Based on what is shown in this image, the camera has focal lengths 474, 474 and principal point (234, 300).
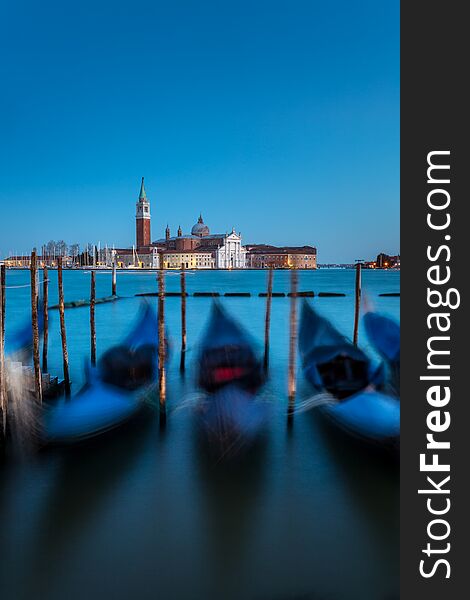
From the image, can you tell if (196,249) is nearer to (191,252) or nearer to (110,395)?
(191,252)

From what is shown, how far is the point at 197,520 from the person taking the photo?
113 inches

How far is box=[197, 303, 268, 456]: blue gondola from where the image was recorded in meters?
3.83

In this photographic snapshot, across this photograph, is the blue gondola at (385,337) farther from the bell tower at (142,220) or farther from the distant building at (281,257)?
the bell tower at (142,220)

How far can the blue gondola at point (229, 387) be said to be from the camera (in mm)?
3834

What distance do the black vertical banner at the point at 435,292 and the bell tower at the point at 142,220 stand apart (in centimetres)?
7107

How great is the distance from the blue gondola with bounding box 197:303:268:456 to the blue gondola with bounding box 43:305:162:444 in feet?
2.01

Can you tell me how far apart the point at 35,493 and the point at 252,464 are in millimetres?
1482

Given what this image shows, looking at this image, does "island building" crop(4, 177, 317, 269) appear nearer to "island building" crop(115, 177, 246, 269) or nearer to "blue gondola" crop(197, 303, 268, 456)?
"island building" crop(115, 177, 246, 269)

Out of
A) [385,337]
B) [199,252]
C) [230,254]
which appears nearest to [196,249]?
[199,252]

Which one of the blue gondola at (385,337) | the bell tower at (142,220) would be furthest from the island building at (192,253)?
the blue gondola at (385,337)

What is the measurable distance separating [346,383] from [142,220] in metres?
70.6

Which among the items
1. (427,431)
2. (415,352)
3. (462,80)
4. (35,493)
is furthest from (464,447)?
(35,493)

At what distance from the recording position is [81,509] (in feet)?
9.54

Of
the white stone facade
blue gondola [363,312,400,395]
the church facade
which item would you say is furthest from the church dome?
blue gondola [363,312,400,395]
